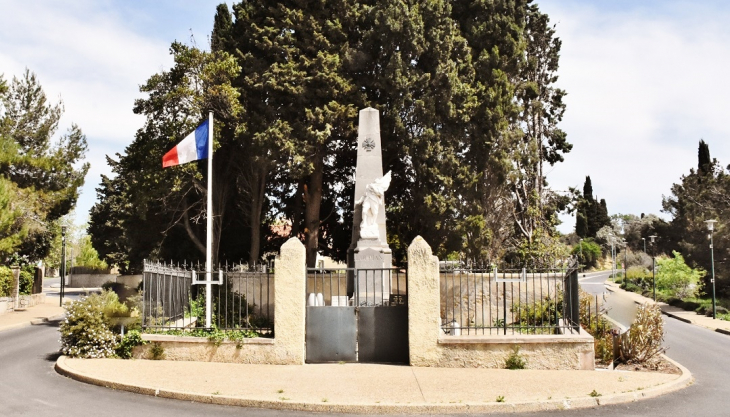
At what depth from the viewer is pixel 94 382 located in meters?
12.2

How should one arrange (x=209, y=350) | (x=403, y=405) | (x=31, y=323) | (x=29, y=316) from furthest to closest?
(x=29, y=316), (x=31, y=323), (x=209, y=350), (x=403, y=405)

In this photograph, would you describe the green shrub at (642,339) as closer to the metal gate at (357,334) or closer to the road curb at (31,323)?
the metal gate at (357,334)

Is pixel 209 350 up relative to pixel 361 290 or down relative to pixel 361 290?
down

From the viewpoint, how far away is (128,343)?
573 inches

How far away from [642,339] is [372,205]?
1113cm

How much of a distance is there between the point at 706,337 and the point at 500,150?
492 inches

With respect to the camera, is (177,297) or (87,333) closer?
(87,333)

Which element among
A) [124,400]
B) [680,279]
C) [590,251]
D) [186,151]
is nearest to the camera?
[124,400]

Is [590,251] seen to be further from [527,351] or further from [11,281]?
[527,351]

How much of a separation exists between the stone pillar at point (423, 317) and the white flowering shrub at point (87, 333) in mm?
6452

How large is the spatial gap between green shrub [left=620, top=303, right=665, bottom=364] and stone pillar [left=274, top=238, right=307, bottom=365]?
6.93 meters

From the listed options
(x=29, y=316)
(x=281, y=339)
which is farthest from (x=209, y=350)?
Result: (x=29, y=316)

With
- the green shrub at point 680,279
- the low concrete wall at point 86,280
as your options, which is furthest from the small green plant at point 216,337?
the low concrete wall at point 86,280

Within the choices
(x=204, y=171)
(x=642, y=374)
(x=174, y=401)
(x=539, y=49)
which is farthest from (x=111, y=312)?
(x=539, y=49)
